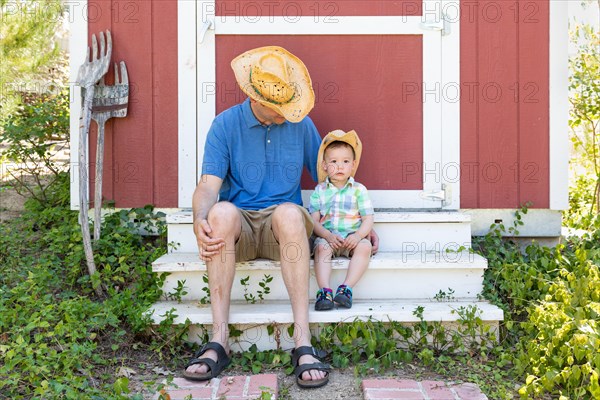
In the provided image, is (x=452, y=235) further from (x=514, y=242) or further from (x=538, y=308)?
(x=538, y=308)

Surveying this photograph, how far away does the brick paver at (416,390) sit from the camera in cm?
264

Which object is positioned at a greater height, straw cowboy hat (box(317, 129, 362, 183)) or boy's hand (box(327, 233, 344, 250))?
Result: straw cowboy hat (box(317, 129, 362, 183))

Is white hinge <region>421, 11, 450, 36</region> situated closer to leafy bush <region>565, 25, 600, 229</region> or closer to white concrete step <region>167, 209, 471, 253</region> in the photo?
white concrete step <region>167, 209, 471, 253</region>

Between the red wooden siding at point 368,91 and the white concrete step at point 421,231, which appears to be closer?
the white concrete step at point 421,231

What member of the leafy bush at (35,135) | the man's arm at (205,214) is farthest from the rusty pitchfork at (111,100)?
the man's arm at (205,214)

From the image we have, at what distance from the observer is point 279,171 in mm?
3473

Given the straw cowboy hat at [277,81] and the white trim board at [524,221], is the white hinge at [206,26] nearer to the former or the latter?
the straw cowboy hat at [277,81]

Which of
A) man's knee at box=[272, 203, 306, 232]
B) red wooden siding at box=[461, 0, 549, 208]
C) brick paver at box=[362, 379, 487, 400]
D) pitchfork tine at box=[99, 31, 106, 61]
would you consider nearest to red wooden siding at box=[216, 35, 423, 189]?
red wooden siding at box=[461, 0, 549, 208]

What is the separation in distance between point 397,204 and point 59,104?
2.75 metres

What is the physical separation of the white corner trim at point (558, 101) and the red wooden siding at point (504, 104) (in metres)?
0.04

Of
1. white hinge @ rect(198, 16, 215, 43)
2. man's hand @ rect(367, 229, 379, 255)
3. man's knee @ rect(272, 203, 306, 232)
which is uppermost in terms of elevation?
white hinge @ rect(198, 16, 215, 43)

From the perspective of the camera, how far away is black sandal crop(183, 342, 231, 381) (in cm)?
280

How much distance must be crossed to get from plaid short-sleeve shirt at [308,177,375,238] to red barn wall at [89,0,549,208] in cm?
88

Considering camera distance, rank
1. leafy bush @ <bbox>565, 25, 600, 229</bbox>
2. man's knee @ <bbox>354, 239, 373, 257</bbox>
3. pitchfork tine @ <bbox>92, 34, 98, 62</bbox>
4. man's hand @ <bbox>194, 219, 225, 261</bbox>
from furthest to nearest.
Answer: leafy bush @ <bbox>565, 25, 600, 229</bbox> → pitchfork tine @ <bbox>92, 34, 98, 62</bbox> → man's knee @ <bbox>354, 239, 373, 257</bbox> → man's hand @ <bbox>194, 219, 225, 261</bbox>
